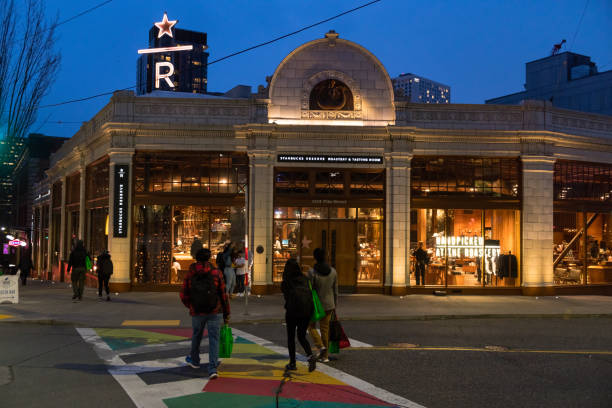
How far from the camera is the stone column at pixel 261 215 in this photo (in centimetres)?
1883

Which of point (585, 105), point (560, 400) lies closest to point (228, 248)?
point (560, 400)

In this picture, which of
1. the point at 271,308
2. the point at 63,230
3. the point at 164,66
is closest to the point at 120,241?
the point at 271,308

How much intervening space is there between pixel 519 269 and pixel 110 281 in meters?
14.1

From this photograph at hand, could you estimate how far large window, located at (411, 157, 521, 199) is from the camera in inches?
766

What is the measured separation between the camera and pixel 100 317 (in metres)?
13.9

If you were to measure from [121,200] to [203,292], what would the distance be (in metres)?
11.8

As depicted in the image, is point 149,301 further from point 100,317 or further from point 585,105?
point 585,105

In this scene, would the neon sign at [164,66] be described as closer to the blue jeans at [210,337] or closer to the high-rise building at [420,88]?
the blue jeans at [210,337]

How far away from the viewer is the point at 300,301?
843cm

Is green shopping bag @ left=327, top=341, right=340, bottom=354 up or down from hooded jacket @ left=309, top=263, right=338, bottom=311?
down

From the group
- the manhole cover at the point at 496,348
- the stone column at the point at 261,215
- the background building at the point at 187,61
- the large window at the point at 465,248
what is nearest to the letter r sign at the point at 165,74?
the stone column at the point at 261,215

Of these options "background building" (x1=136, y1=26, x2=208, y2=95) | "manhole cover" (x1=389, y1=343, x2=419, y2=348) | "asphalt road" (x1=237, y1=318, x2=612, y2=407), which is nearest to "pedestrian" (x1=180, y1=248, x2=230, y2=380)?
"asphalt road" (x1=237, y1=318, x2=612, y2=407)

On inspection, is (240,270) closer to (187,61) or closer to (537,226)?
(537,226)

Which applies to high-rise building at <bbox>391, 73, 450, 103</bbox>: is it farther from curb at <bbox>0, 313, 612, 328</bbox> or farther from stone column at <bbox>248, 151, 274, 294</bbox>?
curb at <bbox>0, 313, 612, 328</bbox>
